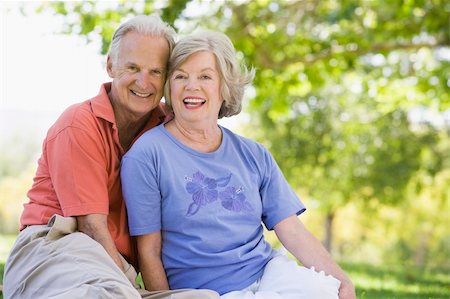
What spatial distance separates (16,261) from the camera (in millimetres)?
3463

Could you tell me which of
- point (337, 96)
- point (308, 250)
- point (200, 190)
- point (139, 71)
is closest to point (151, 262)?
point (200, 190)

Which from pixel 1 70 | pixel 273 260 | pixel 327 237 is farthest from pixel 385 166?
pixel 1 70

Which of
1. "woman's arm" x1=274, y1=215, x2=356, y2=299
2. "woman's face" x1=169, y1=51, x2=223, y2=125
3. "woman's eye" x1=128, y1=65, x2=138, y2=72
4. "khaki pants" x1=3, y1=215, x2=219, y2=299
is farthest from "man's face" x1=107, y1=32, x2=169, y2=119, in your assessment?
"woman's arm" x1=274, y1=215, x2=356, y2=299

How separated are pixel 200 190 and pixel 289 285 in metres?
0.63

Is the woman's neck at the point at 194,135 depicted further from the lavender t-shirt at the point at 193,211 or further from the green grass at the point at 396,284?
the green grass at the point at 396,284

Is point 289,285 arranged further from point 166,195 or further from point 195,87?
point 195,87

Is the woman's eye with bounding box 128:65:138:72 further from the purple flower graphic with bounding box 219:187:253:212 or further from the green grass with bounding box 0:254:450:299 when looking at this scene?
the green grass with bounding box 0:254:450:299

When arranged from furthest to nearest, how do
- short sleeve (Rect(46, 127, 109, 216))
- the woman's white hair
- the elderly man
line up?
1. the woman's white hair
2. short sleeve (Rect(46, 127, 109, 216))
3. the elderly man

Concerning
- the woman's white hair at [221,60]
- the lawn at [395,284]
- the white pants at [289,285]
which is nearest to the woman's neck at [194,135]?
the woman's white hair at [221,60]

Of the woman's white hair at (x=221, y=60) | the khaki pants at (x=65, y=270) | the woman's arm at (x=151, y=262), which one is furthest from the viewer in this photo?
the woman's white hair at (x=221, y=60)

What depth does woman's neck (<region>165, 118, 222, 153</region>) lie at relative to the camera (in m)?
3.73

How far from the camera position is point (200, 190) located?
359 centimetres

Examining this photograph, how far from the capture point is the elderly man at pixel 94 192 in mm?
3215

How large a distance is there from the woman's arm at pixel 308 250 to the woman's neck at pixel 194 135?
0.58m
